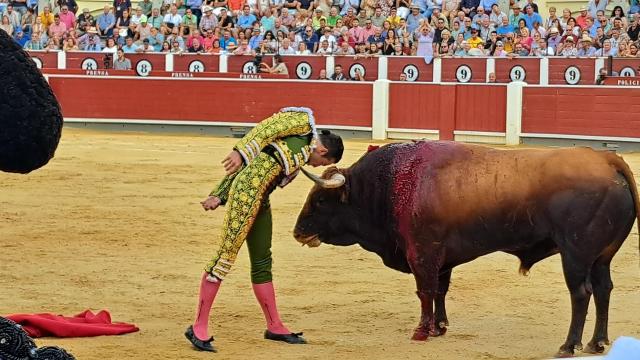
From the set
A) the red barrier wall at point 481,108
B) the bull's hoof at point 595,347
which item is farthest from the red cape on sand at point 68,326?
the red barrier wall at point 481,108

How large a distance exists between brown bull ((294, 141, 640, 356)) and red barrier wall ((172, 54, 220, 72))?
13837mm

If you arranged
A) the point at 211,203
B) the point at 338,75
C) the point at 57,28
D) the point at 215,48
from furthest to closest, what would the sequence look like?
the point at 57,28
the point at 215,48
the point at 338,75
the point at 211,203

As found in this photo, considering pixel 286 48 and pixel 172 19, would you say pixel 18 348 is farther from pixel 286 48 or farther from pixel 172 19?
pixel 172 19

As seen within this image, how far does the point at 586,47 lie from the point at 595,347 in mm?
12251

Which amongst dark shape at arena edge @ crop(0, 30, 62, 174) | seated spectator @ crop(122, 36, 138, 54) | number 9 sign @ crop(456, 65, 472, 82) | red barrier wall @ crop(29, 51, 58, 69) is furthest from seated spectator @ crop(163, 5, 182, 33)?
dark shape at arena edge @ crop(0, 30, 62, 174)

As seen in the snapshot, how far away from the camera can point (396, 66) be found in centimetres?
1827

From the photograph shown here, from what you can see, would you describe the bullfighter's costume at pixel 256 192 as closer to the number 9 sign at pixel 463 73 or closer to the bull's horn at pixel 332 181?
the bull's horn at pixel 332 181

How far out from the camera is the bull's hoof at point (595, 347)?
5.26 m

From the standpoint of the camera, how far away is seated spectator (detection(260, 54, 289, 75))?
18422 mm

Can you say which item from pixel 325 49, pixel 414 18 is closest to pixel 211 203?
pixel 414 18

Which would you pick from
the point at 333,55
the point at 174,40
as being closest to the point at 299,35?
the point at 333,55

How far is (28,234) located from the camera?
850cm

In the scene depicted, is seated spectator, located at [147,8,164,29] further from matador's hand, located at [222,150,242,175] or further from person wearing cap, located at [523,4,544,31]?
matador's hand, located at [222,150,242,175]

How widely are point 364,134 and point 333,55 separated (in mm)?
1680
